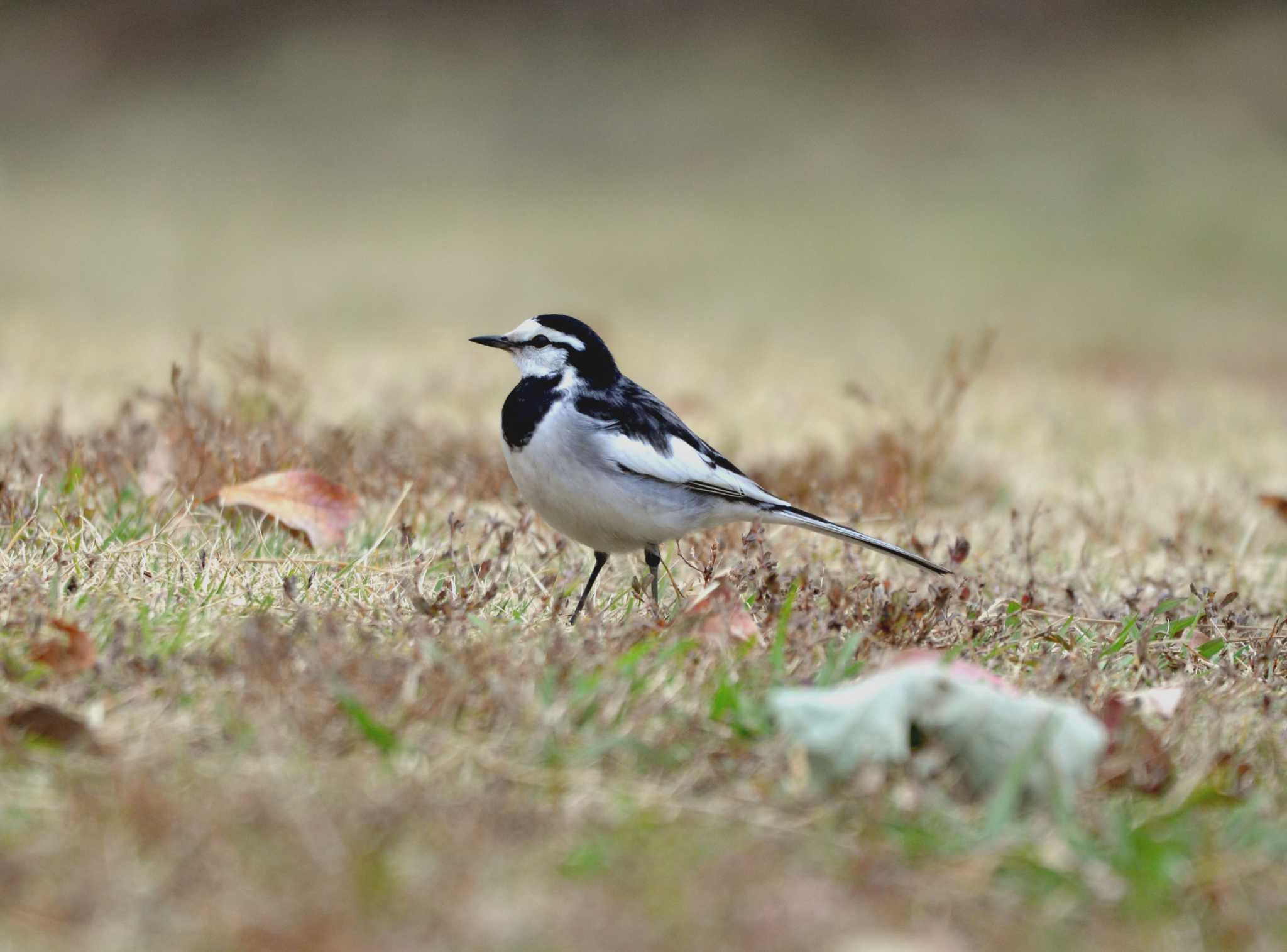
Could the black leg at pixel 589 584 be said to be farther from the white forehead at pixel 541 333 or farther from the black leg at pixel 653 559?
the white forehead at pixel 541 333

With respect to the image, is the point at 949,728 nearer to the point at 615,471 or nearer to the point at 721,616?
the point at 721,616

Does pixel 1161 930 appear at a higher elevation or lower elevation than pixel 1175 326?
lower

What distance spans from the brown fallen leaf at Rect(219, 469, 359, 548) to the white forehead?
69cm

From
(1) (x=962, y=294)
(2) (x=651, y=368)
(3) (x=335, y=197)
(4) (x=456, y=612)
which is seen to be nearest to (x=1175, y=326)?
(1) (x=962, y=294)

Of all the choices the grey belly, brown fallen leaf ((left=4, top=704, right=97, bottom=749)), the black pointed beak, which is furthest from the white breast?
brown fallen leaf ((left=4, top=704, right=97, bottom=749))

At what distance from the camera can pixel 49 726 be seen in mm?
2436

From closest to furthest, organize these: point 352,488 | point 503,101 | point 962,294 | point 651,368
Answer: point 352,488 → point 651,368 → point 962,294 → point 503,101

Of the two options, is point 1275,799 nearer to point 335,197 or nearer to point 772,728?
point 772,728

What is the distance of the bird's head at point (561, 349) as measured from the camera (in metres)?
4.25

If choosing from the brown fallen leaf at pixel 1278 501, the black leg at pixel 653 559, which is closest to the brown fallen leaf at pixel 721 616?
the black leg at pixel 653 559

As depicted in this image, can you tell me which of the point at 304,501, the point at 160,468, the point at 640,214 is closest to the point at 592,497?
the point at 304,501

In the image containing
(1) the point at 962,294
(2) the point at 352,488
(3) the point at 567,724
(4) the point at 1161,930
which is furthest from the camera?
(1) the point at 962,294

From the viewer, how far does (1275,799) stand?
2629 mm

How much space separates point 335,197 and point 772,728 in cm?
1746
